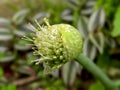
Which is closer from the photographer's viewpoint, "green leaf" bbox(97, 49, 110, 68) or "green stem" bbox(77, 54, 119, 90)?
"green stem" bbox(77, 54, 119, 90)

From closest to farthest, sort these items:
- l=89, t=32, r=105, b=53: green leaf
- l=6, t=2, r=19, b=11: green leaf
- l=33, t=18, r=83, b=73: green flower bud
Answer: l=33, t=18, r=83, b=73: green flower bud, l=89, t=32, r=105, b=53: green leaf, l=6, t=2, r=19, b=11: green leaf

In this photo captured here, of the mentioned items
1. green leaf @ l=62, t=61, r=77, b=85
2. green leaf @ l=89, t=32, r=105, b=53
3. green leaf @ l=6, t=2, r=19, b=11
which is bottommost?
green leaf @ l=62, t=61, r=77, b=85

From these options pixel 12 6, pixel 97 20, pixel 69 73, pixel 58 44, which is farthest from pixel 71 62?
pixel 58 44

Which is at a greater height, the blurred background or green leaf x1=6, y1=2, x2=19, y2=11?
green leaf x1=6, y1=2, x2=19, y2=11

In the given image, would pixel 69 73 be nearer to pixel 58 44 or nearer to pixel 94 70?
pixel 94 70

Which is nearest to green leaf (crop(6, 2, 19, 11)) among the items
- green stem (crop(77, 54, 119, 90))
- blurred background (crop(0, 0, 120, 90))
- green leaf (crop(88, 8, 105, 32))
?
blurred background (crop(0, 0, 120, 90))

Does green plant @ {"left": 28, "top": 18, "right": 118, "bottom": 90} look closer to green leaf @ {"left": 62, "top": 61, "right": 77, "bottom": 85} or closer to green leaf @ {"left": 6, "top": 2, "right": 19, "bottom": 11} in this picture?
green leaf @ {"left": 62, "top": 61, "right": 77, "bottom": 85}

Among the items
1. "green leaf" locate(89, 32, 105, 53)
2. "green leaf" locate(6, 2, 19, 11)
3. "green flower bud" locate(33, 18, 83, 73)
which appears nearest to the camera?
"green flower bud" locate(33, 18, 83, 73)
